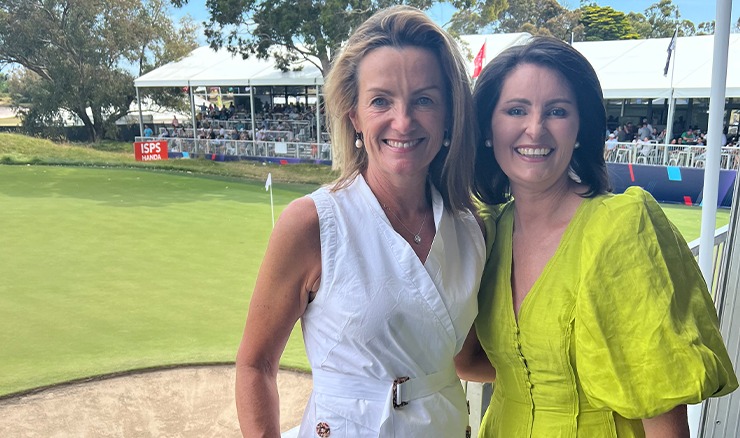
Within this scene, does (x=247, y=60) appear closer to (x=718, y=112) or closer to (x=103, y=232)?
(x=103, y=232)

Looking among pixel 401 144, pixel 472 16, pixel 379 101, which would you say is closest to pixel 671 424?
pixel 401 144

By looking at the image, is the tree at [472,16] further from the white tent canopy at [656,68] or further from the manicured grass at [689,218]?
the manicured grass at [689,218]

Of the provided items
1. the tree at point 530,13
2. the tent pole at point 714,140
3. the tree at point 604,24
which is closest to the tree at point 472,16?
the tent pole at point 714,140

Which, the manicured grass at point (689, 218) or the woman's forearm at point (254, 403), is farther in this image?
the manicured grass at point (689, 218)

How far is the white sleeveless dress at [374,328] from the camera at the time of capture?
4.04 ft

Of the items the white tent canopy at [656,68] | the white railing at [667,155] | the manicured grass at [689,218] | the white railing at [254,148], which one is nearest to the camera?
the manicured grass at [689,218]

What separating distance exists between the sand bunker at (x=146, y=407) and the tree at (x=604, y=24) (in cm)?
4155

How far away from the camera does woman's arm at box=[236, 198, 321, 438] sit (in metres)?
1.23

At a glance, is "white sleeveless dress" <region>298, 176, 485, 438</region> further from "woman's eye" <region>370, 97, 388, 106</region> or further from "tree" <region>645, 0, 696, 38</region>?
"tree" <region>645, 0, 696, 38</region>

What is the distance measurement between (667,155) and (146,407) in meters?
11.3

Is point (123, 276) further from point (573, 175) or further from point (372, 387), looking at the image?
point (573, 175)

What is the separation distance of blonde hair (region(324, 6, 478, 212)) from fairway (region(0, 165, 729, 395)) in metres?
4.28

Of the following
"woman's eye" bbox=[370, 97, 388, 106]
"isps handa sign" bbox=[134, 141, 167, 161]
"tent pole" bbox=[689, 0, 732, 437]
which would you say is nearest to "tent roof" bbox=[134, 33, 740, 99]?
"isps handa sign" bbox=[134, 141, 167, 161]

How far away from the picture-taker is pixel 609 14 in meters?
40.7
